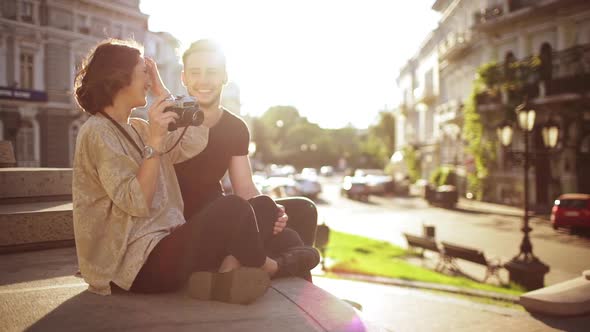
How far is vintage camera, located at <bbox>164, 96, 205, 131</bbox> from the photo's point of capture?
3.08m

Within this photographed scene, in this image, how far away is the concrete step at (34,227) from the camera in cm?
472

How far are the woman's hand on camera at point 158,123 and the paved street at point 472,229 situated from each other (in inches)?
258

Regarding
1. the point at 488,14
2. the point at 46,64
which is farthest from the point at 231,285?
the point at 488,14

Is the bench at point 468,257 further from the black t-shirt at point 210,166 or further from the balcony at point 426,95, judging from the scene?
the balcony at point 426,95

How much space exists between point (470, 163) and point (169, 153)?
31.9 metres

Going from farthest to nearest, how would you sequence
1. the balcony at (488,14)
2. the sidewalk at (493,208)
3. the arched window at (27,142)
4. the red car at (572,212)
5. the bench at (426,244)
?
the balcony at (488,14)
the sidewalk at (493,208)
the red car at (572,212)
the arched window at (27,142)
the bench at (426,244)

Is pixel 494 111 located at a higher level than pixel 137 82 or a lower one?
higher

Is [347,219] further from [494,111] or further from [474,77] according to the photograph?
[474,77]

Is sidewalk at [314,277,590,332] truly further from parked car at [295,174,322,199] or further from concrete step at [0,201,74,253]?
parked car at [295,174,322,199]

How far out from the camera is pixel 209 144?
378cm

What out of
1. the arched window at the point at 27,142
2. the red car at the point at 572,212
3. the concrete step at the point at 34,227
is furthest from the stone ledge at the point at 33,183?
the red car at the point at 572,212

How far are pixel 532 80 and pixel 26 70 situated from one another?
23.2 meters

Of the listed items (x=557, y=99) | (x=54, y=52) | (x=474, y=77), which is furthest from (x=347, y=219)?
(x=474, y=77)

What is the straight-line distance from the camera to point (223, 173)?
152 inches
